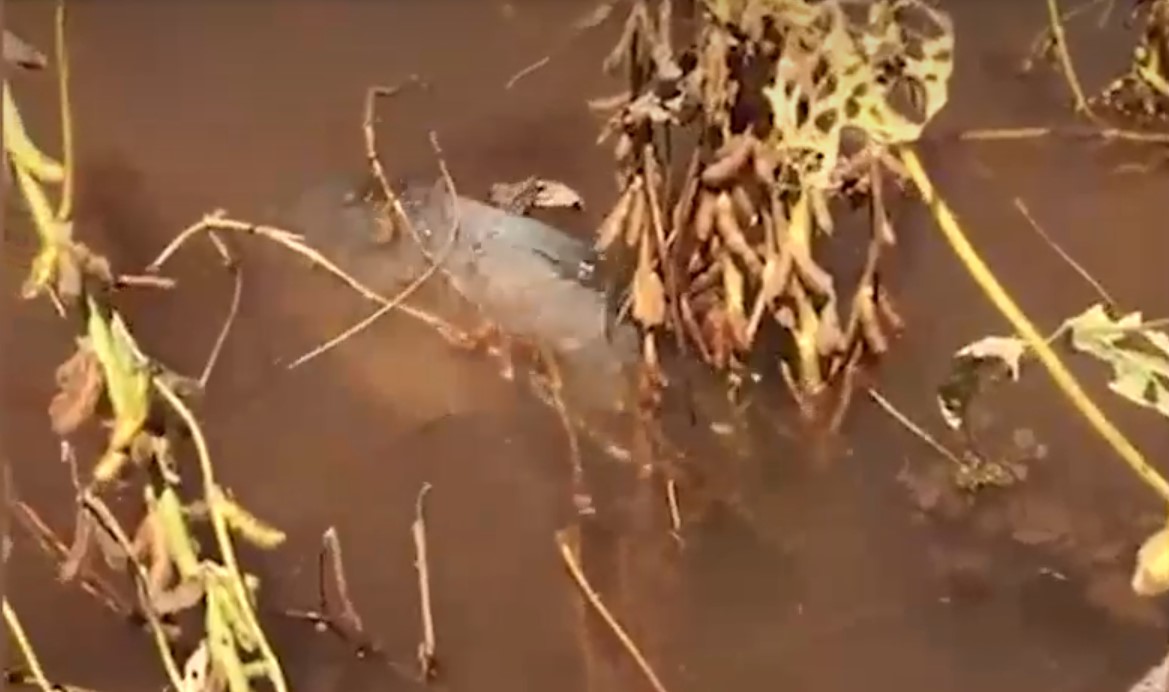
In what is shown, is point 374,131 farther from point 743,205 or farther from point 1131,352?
point 1131,352

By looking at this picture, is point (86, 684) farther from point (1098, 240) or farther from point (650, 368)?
point (1098, 240)

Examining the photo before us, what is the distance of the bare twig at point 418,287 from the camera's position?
0.74 metres

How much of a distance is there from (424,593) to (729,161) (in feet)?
0.66

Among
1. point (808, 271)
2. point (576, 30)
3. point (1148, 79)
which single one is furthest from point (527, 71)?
point (1148, 79)

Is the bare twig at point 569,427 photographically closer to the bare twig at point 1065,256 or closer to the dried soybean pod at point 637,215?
the dried soybean pod at point 637,215

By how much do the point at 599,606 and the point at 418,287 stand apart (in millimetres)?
151

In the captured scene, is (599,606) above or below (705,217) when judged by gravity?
below

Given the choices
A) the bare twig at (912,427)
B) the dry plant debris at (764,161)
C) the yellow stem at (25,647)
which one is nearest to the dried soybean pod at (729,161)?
the dry plant debris at (764,161)

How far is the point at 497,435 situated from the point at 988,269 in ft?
0.67

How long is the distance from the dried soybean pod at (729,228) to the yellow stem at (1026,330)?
0.07 metres

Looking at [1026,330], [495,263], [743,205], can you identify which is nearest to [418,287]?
[495,263]

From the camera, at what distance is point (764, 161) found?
71cm

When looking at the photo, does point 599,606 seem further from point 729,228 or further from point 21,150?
point 21,150

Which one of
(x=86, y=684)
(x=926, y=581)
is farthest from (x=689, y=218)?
(x=86, y=684)
